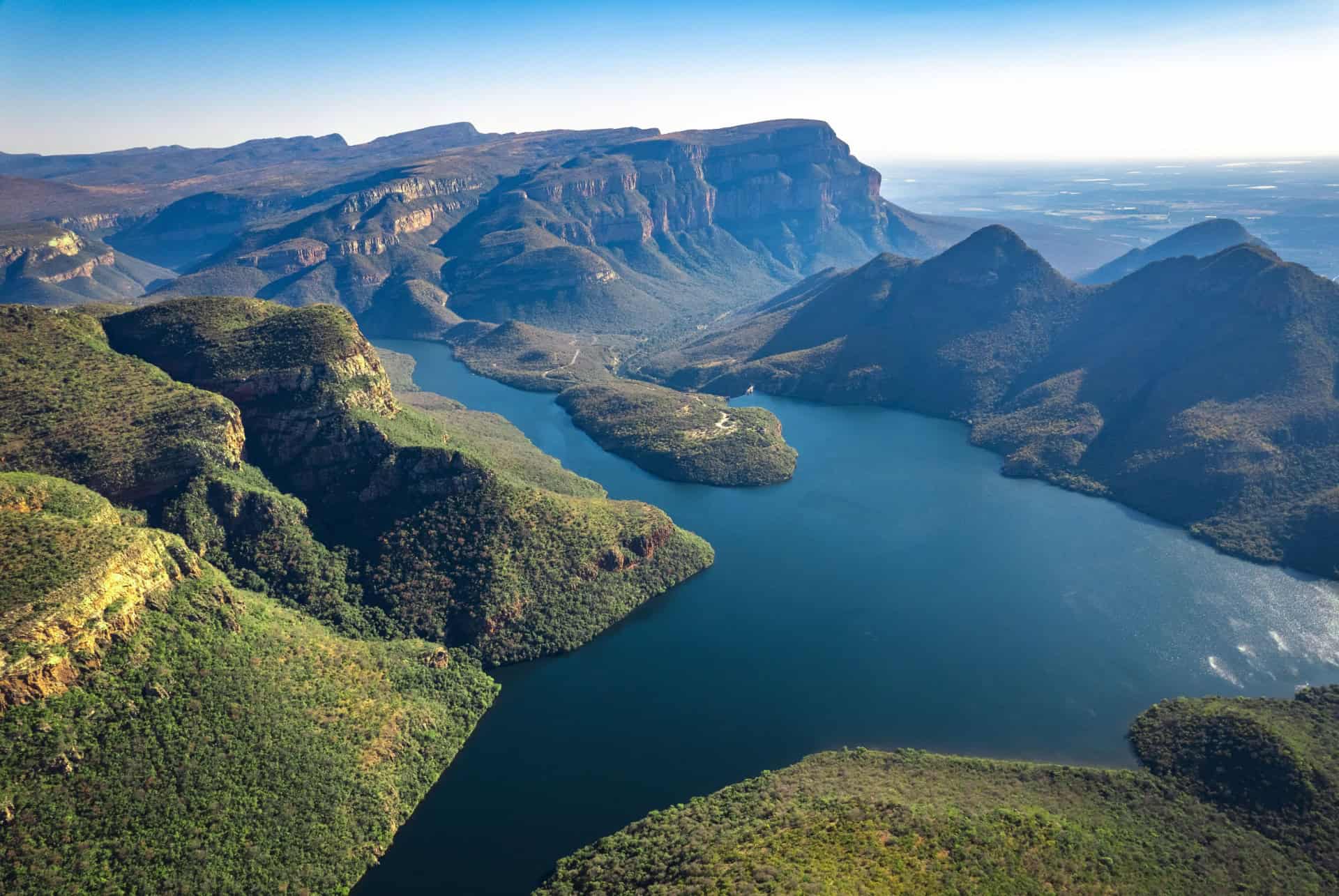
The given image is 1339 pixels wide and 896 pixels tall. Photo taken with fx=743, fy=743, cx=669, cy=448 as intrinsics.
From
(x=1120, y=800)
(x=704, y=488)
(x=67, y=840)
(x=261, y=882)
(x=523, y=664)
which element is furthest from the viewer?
(x=704, y=488)

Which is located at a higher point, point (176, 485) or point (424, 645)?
point (176, 485)

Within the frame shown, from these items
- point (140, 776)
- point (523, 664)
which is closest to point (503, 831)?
point (523, 664)

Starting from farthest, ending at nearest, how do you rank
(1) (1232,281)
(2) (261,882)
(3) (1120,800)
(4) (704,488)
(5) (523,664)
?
1. (1) (1232,281)
2. (4) (704,488)
3. (5) (523,664)
4. (3) (1120,800)
5. (2) (261,882)

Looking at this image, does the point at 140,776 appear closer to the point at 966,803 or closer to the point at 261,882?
the point at 261,882

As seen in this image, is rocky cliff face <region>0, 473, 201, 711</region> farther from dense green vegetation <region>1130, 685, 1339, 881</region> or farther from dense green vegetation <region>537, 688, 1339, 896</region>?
dense green vegetation <region>1130, 685, 1339, 881</region>

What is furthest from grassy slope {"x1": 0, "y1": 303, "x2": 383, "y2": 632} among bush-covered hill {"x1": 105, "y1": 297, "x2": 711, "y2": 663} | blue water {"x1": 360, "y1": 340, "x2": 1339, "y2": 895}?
blue water {"x1": 360, "y1": 340, "x2": 1339, "y2": 895}

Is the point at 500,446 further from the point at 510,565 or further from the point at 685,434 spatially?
the point at 510,565

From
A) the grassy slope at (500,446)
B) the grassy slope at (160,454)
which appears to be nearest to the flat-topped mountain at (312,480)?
the grassy slope at (160,454)
